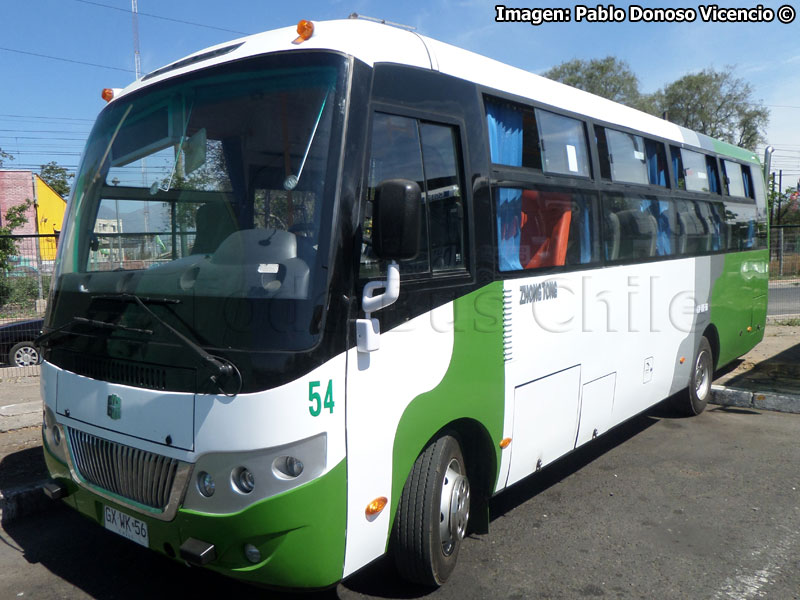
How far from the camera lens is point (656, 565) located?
4.28 metres

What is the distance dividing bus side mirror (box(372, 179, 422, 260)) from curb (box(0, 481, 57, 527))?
339 centimetres

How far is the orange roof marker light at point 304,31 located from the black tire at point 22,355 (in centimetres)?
936

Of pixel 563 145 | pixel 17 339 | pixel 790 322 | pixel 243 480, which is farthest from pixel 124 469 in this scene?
pixel 790 322

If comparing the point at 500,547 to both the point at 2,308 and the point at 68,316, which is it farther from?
the point at 2,308

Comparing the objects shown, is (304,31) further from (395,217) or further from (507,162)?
(507,162)

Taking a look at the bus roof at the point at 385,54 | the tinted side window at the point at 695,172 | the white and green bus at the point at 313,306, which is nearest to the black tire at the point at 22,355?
the white and green bus at the point at 313,306

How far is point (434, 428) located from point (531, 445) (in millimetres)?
1204

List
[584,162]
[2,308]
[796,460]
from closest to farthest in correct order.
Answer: [584,162] < [796,460] < [2,308]

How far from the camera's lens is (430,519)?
12.1 ft

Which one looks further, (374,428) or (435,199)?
(435,199)

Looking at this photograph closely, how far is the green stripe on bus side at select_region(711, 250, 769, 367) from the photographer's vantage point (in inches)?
324

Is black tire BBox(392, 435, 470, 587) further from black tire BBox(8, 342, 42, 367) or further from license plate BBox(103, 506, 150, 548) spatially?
black tire BBox(8, 342, 42, 367)

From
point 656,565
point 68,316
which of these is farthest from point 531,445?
point 68,316

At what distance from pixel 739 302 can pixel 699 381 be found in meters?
1.53
